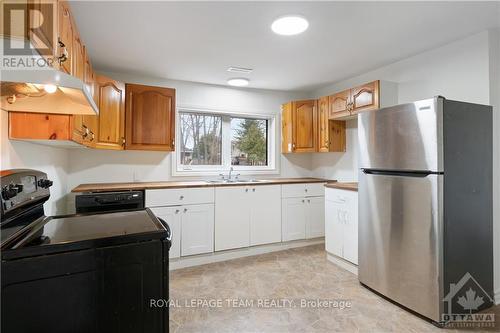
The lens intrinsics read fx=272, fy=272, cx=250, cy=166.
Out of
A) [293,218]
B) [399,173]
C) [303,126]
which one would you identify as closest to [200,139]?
[303,126]

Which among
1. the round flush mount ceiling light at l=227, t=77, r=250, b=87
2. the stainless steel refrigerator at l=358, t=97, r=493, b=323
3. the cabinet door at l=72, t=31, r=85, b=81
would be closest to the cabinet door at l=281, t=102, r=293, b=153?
the round flush mount ceiling light at l=227, t=77, r=250, b=87

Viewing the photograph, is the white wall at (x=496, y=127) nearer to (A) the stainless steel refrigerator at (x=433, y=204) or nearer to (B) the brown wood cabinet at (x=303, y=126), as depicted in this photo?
(A) the stainless steel refrigerator at (x=433, y=204)

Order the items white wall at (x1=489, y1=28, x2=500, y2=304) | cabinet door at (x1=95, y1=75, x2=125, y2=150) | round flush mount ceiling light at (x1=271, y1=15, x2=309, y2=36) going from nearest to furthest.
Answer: round flush mount ceiling light at (x1=271, y1=15, x2=309, y2=36)
white wall at (x1=489, y1=28, x2=500, y2=304)
cabinet door at (x1=95, y1=75, x2=125, y2=150)

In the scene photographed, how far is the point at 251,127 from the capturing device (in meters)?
4.20

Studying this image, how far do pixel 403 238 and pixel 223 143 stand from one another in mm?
2589

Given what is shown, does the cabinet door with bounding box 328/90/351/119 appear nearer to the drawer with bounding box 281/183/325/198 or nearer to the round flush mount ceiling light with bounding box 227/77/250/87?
the drawer with bounding box 281/183/325/198

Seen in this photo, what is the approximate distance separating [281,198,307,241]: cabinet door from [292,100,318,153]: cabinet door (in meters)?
0.82

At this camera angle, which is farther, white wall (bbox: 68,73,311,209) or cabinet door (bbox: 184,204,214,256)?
white wall (bbox: 68,73,311,209)

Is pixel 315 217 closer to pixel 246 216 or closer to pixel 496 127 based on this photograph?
pixel 246 216

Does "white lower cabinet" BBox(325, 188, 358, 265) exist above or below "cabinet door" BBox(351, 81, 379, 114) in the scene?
below

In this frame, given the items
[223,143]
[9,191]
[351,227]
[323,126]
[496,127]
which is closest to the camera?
[9,191]

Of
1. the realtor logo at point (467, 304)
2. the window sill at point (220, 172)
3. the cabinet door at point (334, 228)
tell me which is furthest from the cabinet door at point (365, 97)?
the realtor logo at point (467, 304)

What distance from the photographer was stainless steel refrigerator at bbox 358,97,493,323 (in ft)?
6.33

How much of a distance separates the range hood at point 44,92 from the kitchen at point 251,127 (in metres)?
0.04
